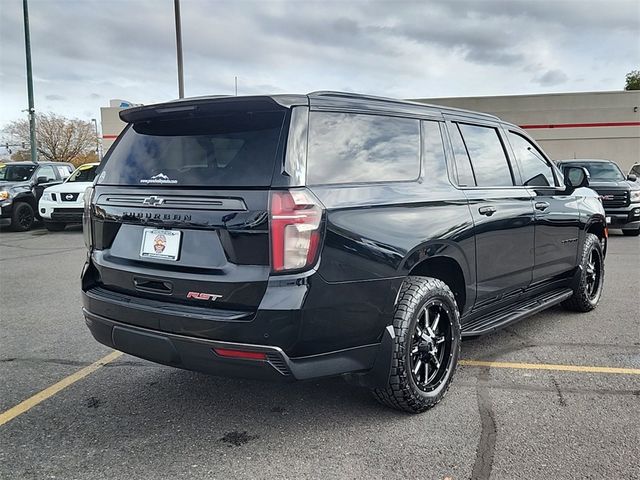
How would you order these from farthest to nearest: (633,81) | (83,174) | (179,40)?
(633,81) → (179,40) → (83,174)

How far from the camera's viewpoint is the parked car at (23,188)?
543 inches

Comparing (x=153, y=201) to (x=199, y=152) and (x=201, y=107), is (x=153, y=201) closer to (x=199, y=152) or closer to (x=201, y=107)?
(x=199, y=152)

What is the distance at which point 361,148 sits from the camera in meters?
3.26

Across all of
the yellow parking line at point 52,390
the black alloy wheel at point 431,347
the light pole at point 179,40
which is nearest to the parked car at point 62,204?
the light pole at point 179,40

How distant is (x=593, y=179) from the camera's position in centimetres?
1329

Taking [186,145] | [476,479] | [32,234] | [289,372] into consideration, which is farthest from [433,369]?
[32,234]

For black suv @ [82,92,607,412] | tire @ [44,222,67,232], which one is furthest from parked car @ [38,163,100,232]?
black suv @ [82,92,607,412]

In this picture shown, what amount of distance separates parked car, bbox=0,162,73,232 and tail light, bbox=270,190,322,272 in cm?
1320

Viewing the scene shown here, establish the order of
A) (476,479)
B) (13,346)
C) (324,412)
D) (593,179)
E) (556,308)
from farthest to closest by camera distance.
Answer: (593,179), (556,308), (13,346), (324,412), (476,479)

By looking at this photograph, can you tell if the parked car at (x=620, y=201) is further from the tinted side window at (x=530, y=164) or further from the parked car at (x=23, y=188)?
the parked car at (x=23, y=188)

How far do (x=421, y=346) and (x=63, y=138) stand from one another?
45591 millimetres

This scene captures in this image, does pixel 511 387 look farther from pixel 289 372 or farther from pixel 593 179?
pixel 593 179

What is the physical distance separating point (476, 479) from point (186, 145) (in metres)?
2.29

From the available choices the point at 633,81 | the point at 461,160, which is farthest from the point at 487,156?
the point at 633,81
